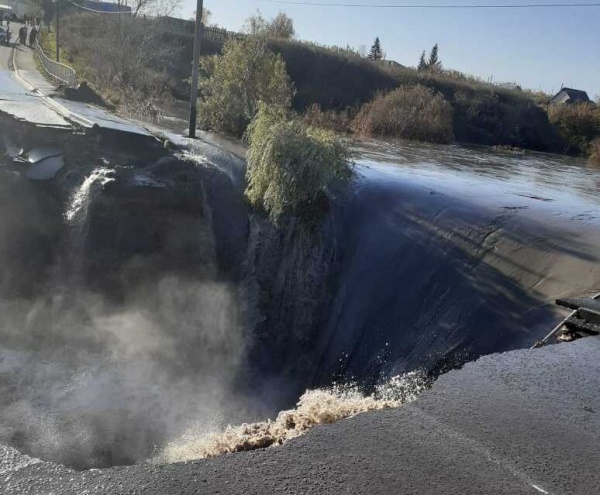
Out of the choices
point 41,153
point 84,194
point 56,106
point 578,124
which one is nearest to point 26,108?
point 56,106

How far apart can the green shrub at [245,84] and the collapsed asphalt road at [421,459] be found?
16128mm

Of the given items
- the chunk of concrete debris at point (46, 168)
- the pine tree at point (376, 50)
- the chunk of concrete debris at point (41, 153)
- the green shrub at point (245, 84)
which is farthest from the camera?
the pine tree at point (376, 50)

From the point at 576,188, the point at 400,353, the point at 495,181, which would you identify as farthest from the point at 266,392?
the point at 576,188

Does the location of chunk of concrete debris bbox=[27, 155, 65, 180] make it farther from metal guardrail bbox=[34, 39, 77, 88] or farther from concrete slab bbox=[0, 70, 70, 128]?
metal guardrail bbox=[34, 39, 77, 88]

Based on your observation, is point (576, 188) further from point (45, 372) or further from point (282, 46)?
point (282, 46)

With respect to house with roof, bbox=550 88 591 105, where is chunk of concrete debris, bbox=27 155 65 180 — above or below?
below

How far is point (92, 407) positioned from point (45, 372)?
1.44m

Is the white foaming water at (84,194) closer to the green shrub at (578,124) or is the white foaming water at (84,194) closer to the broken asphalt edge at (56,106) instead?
the broken asphalt edge at (56,106)

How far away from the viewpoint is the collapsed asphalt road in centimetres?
338

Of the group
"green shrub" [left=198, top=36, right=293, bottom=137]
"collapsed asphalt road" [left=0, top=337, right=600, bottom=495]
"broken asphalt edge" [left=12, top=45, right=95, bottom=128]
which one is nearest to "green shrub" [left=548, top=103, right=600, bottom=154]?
"green shrub" [left=198, top=36, right=293, bottom=137]

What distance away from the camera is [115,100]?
80.3ft

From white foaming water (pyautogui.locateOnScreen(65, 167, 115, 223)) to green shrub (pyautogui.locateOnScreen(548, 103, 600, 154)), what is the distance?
33.2 meters

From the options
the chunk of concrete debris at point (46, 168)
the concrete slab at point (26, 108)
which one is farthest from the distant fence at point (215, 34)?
the chunk of concrete debris at point (46, 168)

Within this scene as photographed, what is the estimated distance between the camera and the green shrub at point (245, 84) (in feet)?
63.7
